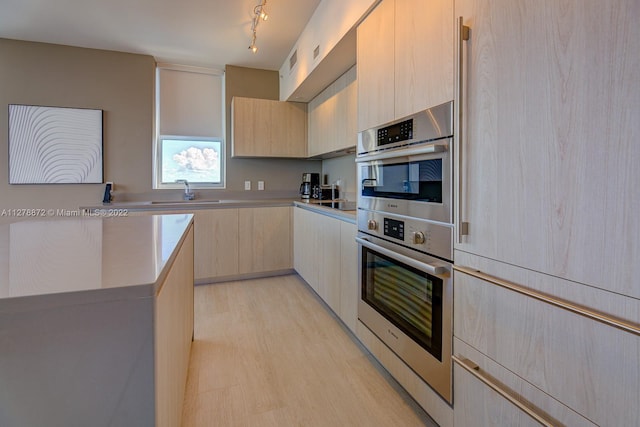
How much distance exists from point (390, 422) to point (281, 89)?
3.67 metres

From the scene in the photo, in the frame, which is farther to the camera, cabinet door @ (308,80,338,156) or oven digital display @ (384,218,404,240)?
cabinet door @ (308,80,338,156)

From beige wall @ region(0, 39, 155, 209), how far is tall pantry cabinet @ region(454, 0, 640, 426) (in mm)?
3526

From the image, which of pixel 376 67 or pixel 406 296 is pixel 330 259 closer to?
pixel 406 296

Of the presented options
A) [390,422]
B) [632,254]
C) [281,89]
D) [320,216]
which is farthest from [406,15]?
[281,89]

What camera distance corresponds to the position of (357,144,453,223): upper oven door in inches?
50.4

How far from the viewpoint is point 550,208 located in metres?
0.89

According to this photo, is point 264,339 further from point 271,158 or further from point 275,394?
point 271,158

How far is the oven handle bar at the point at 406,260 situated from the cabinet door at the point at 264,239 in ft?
5.87

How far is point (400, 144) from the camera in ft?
5.09

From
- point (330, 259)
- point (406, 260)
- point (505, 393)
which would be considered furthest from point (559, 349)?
point (330, 259)

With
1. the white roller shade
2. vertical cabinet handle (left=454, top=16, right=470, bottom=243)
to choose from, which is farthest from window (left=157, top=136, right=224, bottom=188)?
vertical cabinet handle (left=454, top=16, right=470, bottom=243)

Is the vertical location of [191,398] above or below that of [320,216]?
below

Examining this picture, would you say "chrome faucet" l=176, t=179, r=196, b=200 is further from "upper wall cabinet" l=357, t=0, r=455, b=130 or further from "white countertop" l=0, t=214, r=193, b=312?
"upper wall cabinet" l=357, t=0, r=455, b=130

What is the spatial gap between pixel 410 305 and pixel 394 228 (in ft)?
1.28
